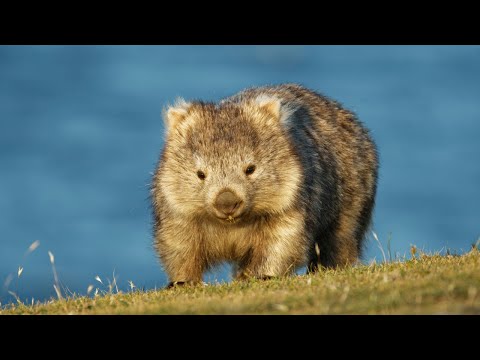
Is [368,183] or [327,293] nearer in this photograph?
[327,293]

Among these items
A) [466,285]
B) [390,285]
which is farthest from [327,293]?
[466,285]

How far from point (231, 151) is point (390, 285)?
3.44 metres

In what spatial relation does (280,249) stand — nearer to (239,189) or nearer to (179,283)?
(239,189)

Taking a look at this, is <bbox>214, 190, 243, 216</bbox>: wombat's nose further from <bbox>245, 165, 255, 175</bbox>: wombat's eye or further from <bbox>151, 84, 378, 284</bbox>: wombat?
<bbox>245, 165, 255, 175</bbox>: wombat's eye

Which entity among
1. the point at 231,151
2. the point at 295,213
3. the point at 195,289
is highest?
the point at 231,151

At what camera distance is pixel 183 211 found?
36.9ft

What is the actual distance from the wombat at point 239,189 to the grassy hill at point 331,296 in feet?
3.95

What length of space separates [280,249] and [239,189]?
47.4 inches

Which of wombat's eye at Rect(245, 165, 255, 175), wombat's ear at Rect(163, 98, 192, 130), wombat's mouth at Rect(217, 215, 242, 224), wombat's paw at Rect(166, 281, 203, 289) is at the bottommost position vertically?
wombat's paw at Rect(166, 281, 203, 289)

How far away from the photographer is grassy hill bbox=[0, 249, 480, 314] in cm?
711

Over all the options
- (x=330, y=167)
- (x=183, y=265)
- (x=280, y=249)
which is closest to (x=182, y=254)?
(x=183, y=265)

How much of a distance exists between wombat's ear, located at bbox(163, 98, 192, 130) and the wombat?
1 centimetres

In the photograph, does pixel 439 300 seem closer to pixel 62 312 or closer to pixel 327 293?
pixel 327 293

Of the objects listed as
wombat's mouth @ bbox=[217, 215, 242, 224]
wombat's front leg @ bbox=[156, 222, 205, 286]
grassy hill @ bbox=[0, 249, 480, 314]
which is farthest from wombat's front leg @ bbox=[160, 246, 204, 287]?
grassy hill @ bbox=[0, 249, 480, 314]
